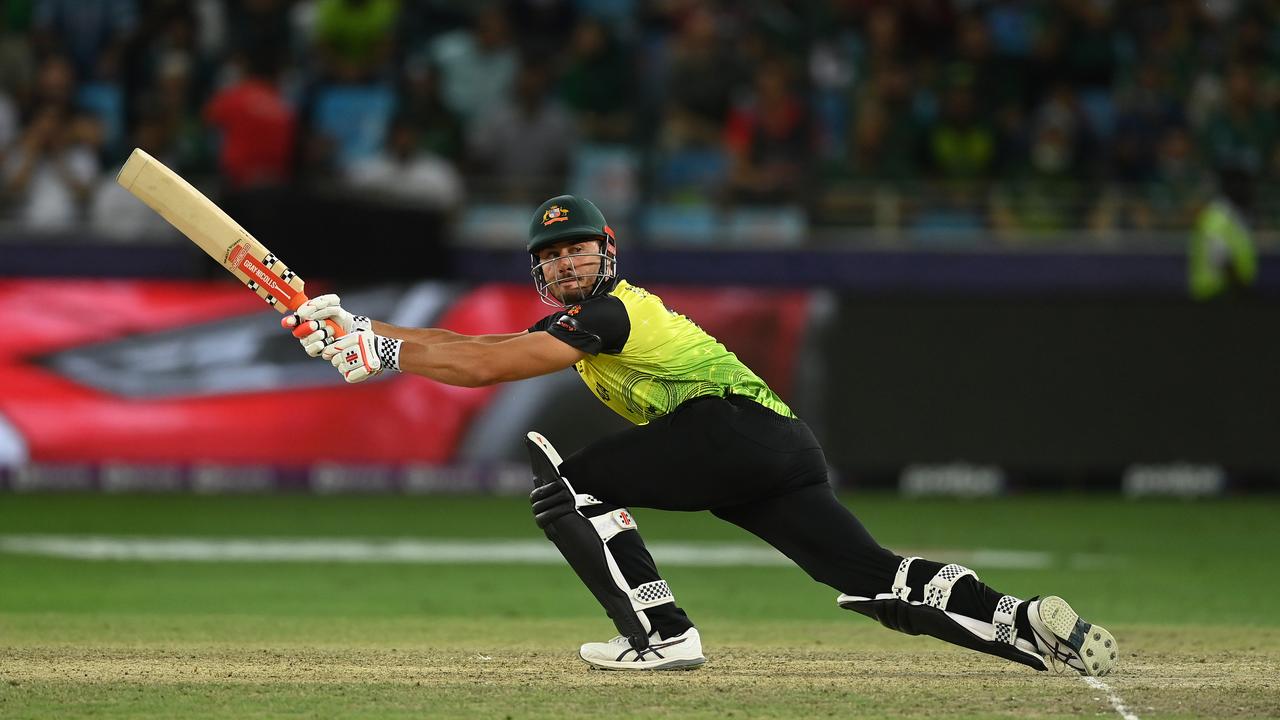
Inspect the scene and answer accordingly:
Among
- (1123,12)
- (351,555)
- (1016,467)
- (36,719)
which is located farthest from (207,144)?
(36,719)

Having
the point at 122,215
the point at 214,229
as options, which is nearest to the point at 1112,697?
the point at 214,229

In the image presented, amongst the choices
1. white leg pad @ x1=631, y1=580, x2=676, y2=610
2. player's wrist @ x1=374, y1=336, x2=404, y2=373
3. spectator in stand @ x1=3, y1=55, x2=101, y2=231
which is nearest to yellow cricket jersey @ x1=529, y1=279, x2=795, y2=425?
player's wrist @ x1=374, y1=336, x2=404, y2=373

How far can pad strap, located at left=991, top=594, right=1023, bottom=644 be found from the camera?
6.02m

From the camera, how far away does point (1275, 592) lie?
385 inches

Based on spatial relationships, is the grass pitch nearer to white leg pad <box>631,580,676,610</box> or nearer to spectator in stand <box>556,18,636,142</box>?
white leg pad <box>631,580,676,610</box>

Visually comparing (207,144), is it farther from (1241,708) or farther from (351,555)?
(1241,708)

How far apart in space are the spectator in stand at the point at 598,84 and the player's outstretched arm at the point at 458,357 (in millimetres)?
9179

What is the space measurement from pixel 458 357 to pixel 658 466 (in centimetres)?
80

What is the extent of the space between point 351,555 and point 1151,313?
21.9 ft

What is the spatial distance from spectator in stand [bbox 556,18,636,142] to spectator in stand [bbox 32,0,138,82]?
3.74 meters

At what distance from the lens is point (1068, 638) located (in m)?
5.94

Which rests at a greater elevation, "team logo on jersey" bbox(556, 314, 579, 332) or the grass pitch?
"team logo on jersey" bbox(556, 314, 579, 332)

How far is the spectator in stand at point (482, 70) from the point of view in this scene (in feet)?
50.0

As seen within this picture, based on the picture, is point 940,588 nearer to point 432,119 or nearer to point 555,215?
point 555,215
